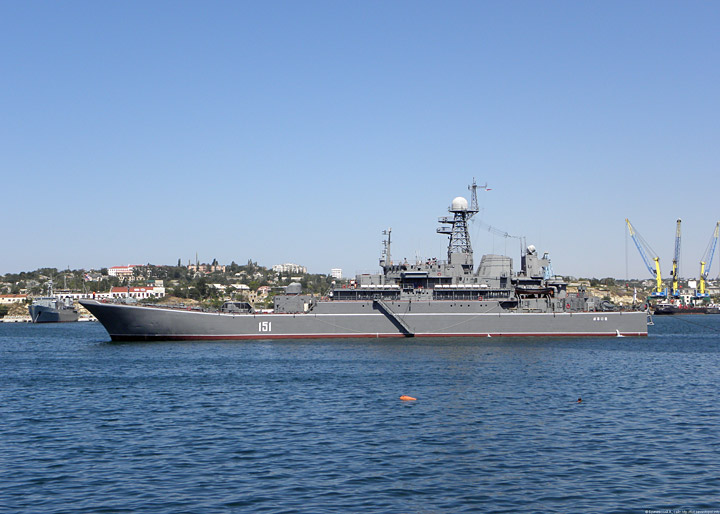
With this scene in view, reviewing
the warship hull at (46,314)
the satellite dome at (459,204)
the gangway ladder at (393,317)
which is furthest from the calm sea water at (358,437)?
the warship hull at (46,314)

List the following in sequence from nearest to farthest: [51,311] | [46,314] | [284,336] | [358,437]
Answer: [358,437] → [284,336] → [51,311] → [46,314]

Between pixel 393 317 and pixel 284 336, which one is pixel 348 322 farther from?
pixel 284 336

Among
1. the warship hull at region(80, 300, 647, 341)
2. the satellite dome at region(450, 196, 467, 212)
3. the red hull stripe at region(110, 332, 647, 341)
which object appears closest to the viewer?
the warship hull at region(80, 300, 647, 341)

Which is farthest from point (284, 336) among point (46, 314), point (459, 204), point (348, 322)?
point (46, 314)

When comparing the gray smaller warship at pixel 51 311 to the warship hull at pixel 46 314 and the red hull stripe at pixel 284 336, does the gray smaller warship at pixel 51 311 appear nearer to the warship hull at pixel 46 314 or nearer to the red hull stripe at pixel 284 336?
the warship hull at pixel 46 314

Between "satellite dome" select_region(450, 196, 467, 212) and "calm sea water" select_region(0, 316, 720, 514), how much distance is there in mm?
27900

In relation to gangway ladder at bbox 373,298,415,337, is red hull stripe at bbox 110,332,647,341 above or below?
below

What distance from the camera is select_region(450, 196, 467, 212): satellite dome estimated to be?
6856 cm

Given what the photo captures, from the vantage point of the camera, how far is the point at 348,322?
Answer: 60781 millimetres

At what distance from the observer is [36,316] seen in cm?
14150

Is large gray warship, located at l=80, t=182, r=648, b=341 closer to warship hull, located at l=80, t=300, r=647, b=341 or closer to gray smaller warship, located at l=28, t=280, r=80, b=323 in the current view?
→ warship hull, located at l=80, t=300, r=647, b=341

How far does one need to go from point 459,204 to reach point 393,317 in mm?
15611

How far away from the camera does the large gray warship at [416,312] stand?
193 ft

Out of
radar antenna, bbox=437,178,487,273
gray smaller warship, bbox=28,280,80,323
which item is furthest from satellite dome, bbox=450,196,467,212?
gray smaller warship, bbox=28,280,80,323
